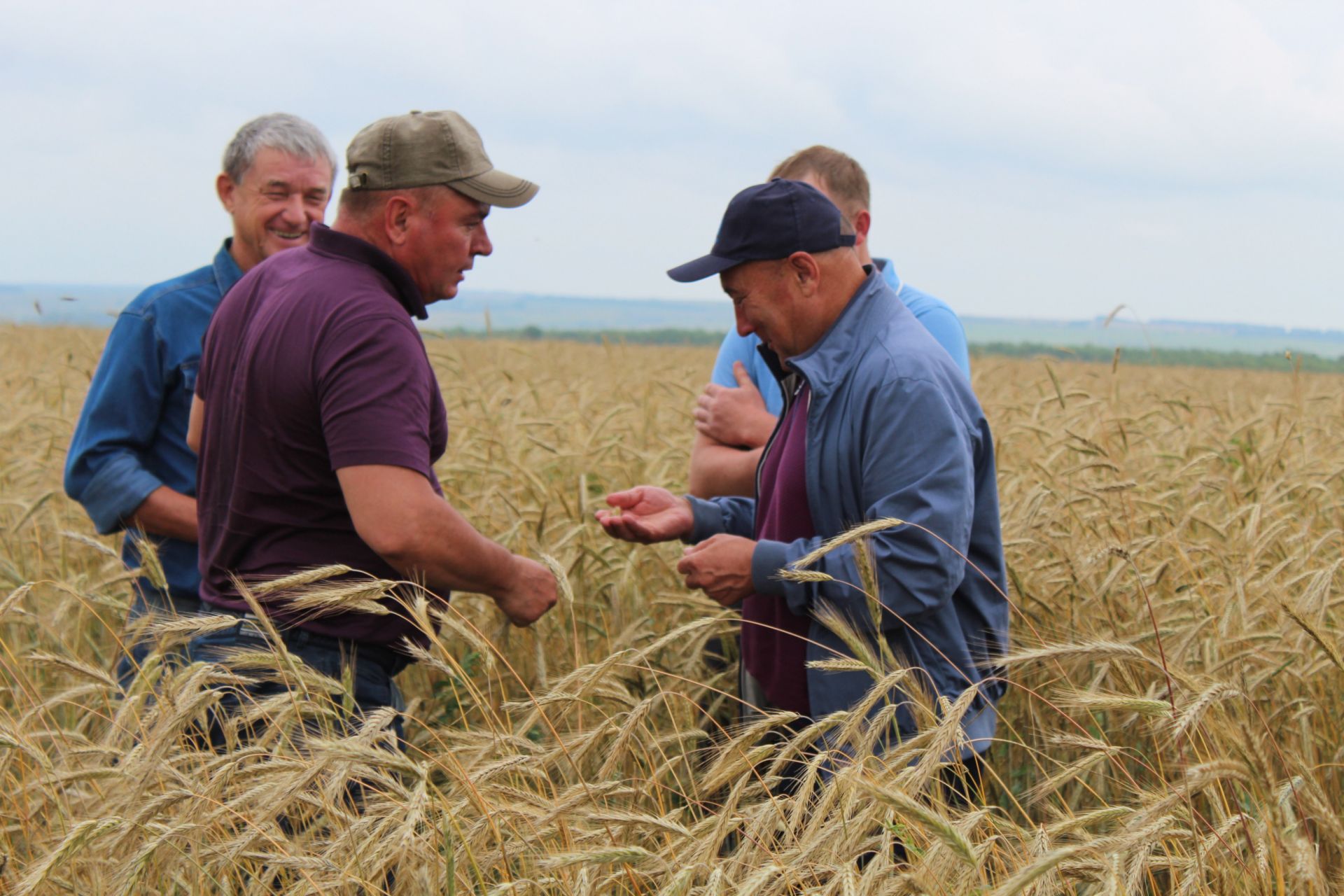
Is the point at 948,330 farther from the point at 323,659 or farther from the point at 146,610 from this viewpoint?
Answer: the point at 146,610

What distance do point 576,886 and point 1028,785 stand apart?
1.85 meters

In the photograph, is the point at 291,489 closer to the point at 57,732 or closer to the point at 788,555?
the point at 57,732

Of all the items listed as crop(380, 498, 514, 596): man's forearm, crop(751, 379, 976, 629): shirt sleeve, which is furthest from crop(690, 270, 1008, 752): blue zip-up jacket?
crop(380, 498, 514, 596): man's forearm

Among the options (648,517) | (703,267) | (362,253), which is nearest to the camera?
(362,253)

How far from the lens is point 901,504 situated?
89.7 inches

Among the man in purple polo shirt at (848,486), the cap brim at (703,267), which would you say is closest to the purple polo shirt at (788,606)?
the man in purple polo shirt at (848,486)

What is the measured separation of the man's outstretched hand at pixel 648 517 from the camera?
9.33ft

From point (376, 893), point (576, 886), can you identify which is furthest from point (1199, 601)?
point (376, 893)

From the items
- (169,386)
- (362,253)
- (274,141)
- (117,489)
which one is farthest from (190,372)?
(362,253)

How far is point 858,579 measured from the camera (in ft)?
7.47

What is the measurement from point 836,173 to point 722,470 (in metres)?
0.98

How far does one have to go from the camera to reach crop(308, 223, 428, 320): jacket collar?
2486 millimetres

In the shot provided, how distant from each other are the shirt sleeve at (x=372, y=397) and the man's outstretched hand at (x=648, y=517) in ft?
2.11

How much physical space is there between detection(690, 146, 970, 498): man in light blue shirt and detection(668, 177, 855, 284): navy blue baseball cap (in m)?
0.65
